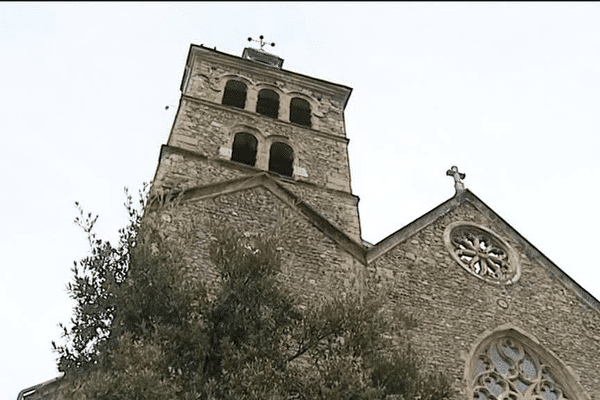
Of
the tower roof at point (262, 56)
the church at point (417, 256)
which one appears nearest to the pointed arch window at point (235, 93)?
the church at point (417, 256)

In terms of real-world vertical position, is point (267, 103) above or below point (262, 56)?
below

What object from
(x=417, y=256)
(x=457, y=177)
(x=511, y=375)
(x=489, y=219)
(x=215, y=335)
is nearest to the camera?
(x=215, y=335)

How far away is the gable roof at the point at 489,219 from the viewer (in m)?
11.8

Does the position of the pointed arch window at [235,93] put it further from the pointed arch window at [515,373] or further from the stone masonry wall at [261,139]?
the pointed arch window at [515,373]

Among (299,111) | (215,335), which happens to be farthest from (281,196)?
(215,335)

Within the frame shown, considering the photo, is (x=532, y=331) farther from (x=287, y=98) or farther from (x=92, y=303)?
(x=287, y=98)

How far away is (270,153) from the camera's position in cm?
1464

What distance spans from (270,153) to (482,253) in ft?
16.4

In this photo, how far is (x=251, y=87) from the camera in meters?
16.6

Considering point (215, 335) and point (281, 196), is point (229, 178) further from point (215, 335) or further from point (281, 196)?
point (215, 335)

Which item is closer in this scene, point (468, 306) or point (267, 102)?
point (468, 306)

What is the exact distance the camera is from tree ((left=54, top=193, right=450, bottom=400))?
5.71 metres

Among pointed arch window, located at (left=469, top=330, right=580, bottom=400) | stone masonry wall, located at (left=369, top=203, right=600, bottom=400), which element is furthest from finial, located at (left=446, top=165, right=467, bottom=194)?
pointed arch window, located at (left=469, top=330, right=580, bottom=400)

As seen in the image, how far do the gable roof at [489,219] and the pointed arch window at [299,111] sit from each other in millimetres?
4610
